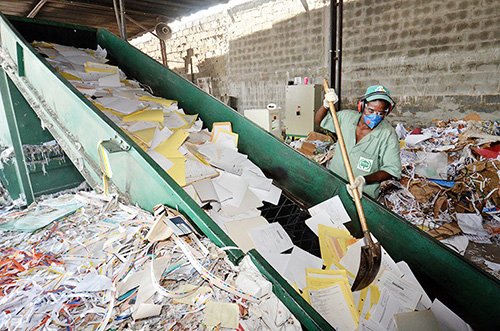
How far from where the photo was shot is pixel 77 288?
0.92m

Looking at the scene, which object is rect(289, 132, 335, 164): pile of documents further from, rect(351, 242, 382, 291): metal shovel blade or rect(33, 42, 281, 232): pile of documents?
rect(351, 242, 382, 291): metal shovel blade

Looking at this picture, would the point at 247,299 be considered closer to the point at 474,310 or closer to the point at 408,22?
the point at 474,310

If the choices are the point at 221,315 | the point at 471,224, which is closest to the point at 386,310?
the point at 221,315

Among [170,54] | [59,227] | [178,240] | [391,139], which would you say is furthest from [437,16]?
[170,54]

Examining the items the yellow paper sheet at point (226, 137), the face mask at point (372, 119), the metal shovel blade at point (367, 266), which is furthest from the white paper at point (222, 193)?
the face mask at point (372, 119)

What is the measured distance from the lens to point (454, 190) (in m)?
2.78

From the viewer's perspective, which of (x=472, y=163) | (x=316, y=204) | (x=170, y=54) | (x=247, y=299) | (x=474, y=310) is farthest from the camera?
(x=170, y=54)

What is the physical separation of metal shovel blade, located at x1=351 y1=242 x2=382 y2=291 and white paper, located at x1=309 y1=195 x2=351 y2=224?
0.29 meters

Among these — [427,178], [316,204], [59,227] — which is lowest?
[427,178]

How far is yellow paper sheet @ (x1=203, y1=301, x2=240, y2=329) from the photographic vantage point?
81 cm

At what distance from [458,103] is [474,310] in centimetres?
387

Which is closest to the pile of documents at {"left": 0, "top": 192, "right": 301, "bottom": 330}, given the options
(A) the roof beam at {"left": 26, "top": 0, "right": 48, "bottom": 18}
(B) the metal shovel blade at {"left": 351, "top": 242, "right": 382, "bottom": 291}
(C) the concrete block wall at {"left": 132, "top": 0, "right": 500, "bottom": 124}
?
(B) the metal shovel blade at {"left": 351, "top": 242, "right": 382, "bottom": 291}

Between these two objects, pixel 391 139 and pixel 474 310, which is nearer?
pixel 474 310

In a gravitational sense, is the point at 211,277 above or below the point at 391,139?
below
